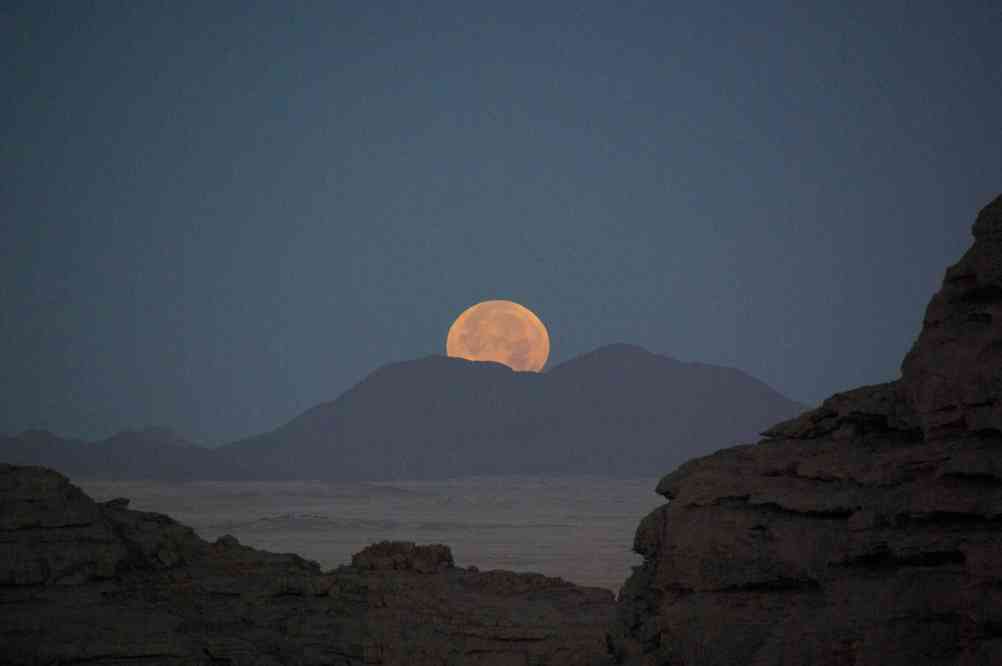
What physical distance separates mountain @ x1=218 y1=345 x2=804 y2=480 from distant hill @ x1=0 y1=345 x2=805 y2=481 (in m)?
0.18

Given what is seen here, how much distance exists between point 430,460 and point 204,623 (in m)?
115

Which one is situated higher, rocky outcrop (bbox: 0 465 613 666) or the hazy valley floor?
the hazy valley floor

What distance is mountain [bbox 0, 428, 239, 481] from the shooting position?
384ft

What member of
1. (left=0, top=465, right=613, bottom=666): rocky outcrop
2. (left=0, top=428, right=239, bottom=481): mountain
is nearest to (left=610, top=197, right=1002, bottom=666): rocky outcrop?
(left=0, top=465, right=613, bottom=666): rocky outcrop

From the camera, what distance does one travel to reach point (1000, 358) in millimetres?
12961

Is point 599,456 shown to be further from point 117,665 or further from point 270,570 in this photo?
point 117,665

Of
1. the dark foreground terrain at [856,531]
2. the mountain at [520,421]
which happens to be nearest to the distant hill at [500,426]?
the mountain at [520,421]

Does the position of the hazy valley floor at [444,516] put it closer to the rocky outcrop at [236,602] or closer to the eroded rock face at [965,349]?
the rocky outcrop at [236,602]

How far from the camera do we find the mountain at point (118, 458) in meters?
117

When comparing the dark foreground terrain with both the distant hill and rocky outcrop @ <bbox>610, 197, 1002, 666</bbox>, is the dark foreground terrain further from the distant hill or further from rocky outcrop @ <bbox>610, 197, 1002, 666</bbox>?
the distant hill

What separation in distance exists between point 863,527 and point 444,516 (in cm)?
7122

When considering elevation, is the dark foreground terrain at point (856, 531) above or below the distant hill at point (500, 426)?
below

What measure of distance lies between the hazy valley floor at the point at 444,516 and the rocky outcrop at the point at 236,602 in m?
13.7

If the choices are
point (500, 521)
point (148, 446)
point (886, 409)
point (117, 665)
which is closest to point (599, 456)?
point (148, 446)
